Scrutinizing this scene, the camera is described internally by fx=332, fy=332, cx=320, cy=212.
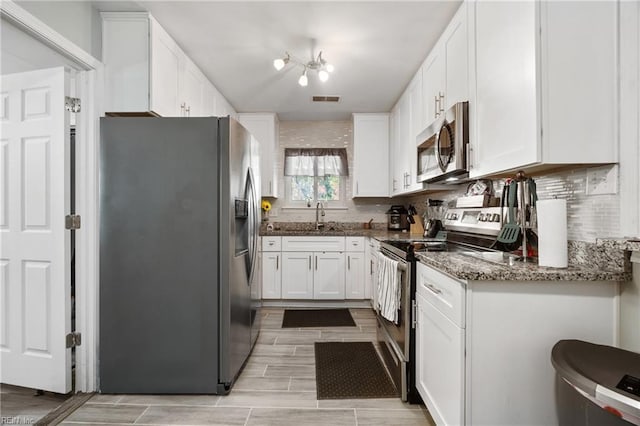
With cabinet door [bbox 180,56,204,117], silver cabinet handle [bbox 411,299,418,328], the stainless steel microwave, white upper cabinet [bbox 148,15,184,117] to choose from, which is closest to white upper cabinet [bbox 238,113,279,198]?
→ cabinet door [bbox 180,56,204,117]

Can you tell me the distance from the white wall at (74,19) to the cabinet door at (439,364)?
98.9 inches

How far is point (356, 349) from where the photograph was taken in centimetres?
277

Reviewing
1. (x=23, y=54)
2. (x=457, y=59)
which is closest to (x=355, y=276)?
(x=457, y=59)

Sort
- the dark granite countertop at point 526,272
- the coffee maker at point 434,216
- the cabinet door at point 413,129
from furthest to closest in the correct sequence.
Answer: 1. the coffee maker at point 434,216
2. the cabinet door at point 413,129
3. the dark granite countertop at point 526,272

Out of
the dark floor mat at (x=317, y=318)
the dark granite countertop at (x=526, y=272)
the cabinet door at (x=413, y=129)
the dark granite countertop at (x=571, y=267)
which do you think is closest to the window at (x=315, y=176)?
the cabinet door at (x=413, y=129)

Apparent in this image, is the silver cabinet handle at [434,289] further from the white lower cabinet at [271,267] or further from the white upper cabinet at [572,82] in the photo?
the white lower cabinet at [271,267]

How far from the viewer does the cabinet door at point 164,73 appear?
2.19 m

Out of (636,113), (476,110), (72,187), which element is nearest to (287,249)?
(72,187)

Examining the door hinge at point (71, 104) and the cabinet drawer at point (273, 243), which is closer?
the door hinge at point (71, 104)

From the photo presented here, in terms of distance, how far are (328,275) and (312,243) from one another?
1.40ft

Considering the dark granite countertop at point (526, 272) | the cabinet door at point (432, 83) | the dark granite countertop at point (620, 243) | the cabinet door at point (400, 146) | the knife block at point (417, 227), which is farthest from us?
the knife block at point (417, 227)

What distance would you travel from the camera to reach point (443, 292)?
1.52 metres

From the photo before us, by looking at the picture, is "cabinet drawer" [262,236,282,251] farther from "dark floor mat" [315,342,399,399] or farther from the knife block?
the knife block

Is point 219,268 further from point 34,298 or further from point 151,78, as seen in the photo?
point 151,78
